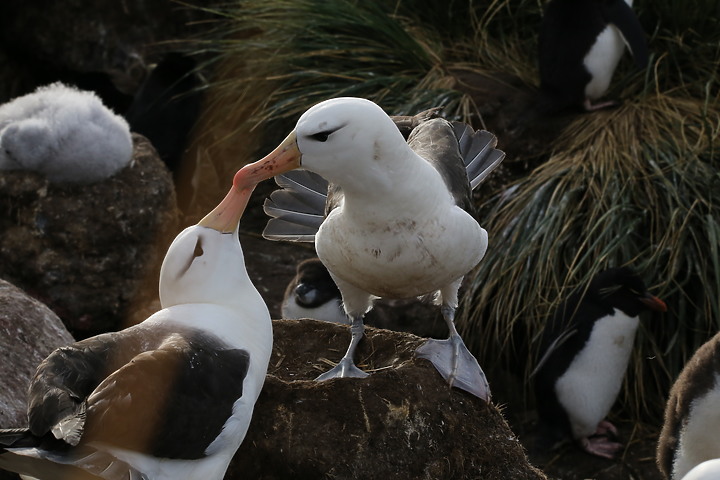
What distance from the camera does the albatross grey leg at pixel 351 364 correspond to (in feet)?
14.6

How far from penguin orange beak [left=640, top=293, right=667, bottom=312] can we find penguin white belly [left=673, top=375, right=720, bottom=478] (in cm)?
156

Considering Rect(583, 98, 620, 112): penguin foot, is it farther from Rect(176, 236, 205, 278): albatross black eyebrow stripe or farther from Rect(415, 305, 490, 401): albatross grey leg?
Rect(176, 236, 205, 278): albatross black eyebrow stripe

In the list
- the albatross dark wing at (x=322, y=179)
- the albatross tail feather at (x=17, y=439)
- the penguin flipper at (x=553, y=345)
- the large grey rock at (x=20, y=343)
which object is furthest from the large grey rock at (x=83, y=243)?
the albatross tail feather at (x=17, y=439)

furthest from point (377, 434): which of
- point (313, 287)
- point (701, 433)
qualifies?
point (313, 287)

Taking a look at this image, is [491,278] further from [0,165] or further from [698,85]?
[0,165]

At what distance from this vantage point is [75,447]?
10.8ft

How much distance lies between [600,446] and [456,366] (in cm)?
281

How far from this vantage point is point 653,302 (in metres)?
6.48

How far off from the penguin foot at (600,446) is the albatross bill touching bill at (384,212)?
246 centimetres

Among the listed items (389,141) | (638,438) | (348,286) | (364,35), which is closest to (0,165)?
(364,35)

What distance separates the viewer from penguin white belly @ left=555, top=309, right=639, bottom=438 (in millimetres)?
6680

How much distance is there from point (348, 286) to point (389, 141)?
0.84m

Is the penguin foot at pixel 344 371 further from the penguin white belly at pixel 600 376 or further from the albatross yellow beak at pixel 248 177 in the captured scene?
the penguin white belly at pixel 600 376

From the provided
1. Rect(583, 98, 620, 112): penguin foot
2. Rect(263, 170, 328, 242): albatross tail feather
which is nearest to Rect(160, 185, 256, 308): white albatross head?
Rect(263, 170, 328, 242): albatross tail feather
